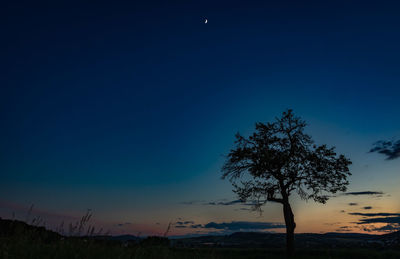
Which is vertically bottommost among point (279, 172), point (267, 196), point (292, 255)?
point (292, 255)

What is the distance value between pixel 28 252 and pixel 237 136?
73.8ft

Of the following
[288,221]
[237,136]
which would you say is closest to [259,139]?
[237,136]

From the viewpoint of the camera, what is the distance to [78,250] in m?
8.92

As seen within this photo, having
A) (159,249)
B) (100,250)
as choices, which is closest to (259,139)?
(159,249)

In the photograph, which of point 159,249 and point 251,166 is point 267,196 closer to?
point 251,166

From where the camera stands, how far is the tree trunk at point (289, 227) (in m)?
25.7

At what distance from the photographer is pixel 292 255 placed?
2536 cm

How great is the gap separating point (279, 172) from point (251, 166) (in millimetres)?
2671

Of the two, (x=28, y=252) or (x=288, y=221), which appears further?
(x=288, y=221)

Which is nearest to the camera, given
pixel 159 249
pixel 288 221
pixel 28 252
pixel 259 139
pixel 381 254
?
pixel 28 252

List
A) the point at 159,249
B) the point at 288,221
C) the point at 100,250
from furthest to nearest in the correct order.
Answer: the point at 288,221 → the point at 159,249 → the point at 100,250

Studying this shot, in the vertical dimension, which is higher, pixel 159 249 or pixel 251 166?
pixel 251 166

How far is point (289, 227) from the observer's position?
86.8 ft

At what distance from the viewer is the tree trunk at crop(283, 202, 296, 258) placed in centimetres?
2568
